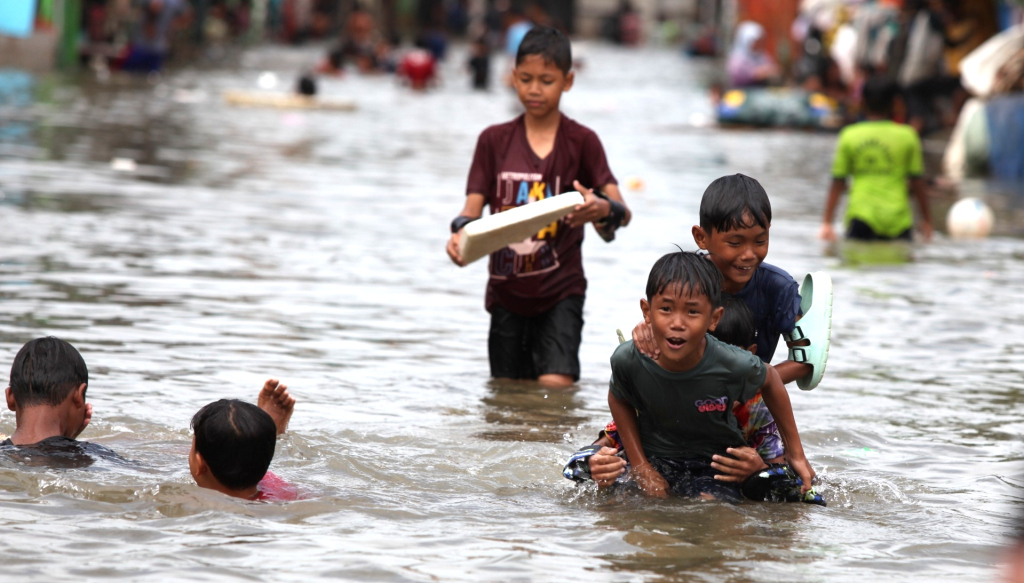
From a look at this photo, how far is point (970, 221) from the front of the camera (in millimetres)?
12648

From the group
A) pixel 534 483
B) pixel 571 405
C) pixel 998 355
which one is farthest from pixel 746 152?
pixel 534 483

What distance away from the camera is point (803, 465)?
15.4ft

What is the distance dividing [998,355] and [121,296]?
4.94 m

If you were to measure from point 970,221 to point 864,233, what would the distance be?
1.46 metres

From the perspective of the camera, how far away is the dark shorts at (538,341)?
20.9ft

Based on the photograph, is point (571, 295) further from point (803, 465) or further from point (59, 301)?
point (59, 301)

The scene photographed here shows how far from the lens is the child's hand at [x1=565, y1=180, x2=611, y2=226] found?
226 inches

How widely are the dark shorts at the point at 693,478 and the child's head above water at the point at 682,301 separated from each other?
1.66 feet

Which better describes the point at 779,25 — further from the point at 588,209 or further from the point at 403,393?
the point at 588,209

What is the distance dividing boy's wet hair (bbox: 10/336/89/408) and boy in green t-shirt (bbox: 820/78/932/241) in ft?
24.3

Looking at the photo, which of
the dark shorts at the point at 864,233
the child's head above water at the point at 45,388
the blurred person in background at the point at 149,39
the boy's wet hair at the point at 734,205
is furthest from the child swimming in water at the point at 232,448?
the blurred person in background at the point at 149,39

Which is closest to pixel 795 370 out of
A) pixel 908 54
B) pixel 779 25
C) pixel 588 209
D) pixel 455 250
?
pixel 588 209

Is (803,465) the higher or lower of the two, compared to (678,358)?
lower

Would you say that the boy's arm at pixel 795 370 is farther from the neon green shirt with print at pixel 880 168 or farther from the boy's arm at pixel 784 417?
the neon green shirt with print at pixel 880 168
